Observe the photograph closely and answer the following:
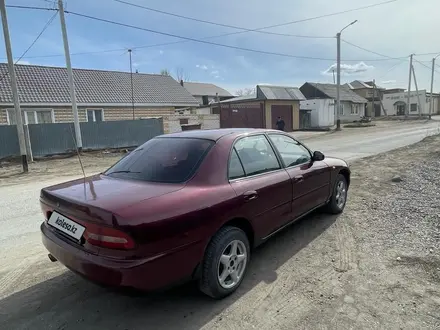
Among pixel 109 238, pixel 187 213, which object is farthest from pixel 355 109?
pixel 109 238

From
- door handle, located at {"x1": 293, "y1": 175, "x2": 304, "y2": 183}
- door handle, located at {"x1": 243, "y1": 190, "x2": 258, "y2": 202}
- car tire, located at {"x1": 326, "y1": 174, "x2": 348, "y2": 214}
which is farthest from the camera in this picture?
car tire, located at {"x1": 326, "y1": 174, "x2": 348, "y2": 214}

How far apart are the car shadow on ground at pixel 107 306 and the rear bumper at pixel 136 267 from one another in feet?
0.59

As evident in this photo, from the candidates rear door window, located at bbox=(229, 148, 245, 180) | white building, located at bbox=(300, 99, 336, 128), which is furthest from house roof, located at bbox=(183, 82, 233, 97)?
rear door window, located at bbox=(229, 148, 245, 180)

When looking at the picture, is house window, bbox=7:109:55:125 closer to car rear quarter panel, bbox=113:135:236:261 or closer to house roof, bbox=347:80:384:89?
car rear quarter panel, bbox=113:135:236:261

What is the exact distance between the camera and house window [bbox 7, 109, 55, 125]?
61.4 ft

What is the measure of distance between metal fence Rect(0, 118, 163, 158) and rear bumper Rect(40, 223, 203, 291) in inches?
457

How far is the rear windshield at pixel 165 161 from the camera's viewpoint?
304cm

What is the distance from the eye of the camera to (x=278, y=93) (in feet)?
99.2

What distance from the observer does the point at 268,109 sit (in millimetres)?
28953

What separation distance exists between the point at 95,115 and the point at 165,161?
20.6 m

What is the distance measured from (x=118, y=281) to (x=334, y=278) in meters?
2.10

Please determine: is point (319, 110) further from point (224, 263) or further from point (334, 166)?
point (224, 263)

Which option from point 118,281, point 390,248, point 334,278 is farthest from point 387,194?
point 118,281

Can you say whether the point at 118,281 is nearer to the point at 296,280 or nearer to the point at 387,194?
the point at 296,280
